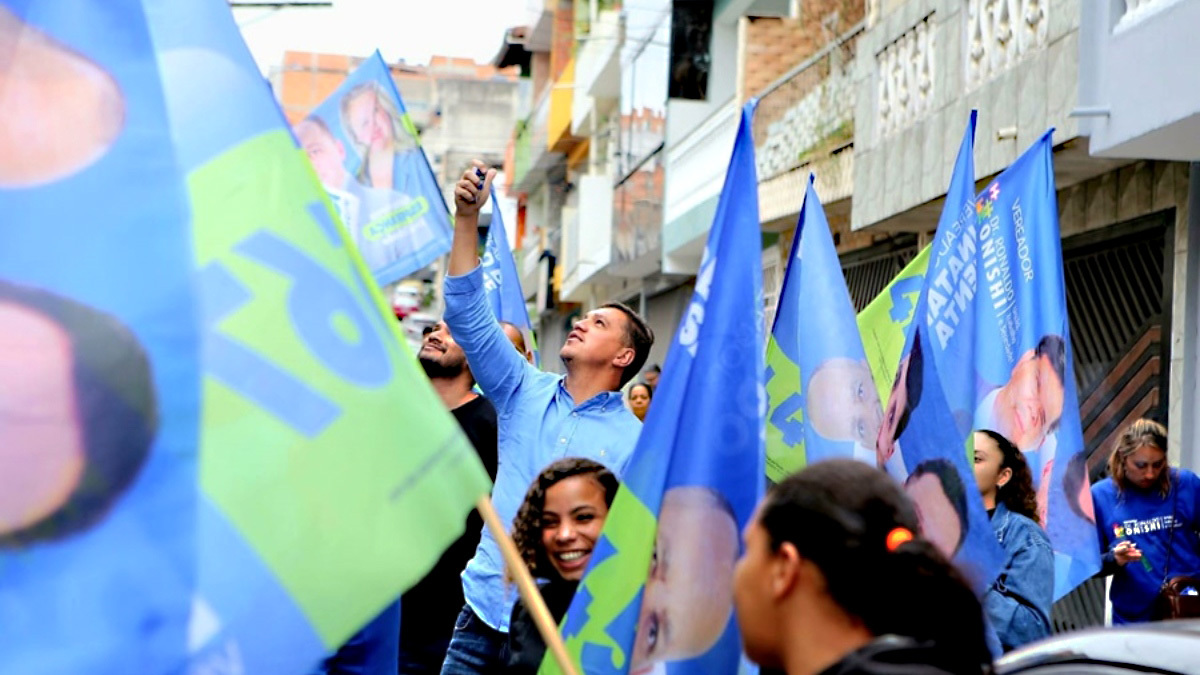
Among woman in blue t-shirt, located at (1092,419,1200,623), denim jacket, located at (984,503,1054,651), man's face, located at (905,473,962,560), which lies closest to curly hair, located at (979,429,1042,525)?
denim jacket, located at (984,503,1054,651)

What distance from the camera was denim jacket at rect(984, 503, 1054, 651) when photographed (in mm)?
5930

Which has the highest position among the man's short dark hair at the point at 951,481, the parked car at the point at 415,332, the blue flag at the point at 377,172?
the blue flag at the point at 377,172

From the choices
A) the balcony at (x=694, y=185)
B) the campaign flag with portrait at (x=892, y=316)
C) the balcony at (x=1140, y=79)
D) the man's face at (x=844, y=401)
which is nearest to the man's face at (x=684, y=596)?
the man's face at (x=844, y=401)

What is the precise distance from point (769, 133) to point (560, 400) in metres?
12.9

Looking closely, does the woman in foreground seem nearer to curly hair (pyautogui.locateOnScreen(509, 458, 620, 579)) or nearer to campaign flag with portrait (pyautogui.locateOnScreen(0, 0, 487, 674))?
campaign flag with portrait (pyautogui.locateOnScreen(0, 0, 487, 674))

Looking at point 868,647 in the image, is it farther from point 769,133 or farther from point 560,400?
point 769,133

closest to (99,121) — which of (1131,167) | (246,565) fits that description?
(246,565)

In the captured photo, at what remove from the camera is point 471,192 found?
5637 millimetres

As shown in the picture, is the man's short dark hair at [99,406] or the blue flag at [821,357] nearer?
the man's short dark hair at [99,406]

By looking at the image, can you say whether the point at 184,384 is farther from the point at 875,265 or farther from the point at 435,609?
the point at 875,265

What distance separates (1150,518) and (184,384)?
6258mm

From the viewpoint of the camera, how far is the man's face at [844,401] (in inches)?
231

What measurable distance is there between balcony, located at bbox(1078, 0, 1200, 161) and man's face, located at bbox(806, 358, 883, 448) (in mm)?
3754

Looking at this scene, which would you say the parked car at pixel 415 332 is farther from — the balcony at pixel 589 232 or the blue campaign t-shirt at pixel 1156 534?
the blue campaign t-shirt at pixel 1156 534
